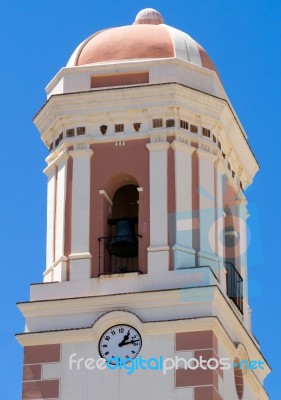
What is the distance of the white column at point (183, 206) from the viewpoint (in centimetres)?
4600

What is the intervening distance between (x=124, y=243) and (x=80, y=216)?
3.73 feet

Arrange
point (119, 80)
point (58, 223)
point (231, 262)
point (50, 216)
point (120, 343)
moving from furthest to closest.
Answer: point (231, 262), point (119, 80), point (50, 216), point (58, 223), point (120, 343)

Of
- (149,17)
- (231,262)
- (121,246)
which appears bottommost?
(121,246)

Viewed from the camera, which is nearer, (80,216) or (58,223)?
(80,216)

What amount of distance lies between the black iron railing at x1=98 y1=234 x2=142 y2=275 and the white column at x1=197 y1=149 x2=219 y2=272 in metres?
1.41

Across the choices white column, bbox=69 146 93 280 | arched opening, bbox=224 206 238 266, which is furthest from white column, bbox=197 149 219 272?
white column, bbox=69 146 93 280

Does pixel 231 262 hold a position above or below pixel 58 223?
below

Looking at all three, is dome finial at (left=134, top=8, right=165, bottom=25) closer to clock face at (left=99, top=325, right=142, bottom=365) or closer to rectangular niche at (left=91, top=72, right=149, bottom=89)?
rectangular niche at (left=91, top=72, right=149, bottom=89)

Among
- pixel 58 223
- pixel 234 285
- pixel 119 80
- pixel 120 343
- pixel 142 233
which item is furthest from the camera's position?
pixel 234 285

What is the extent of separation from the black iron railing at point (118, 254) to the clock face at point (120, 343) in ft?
4.57

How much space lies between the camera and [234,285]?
48.0 metres

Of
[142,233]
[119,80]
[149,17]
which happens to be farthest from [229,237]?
[149,17]

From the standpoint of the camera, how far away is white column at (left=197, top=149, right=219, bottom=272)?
46.3 meters

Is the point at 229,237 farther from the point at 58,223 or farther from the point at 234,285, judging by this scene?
the point at 58,223
